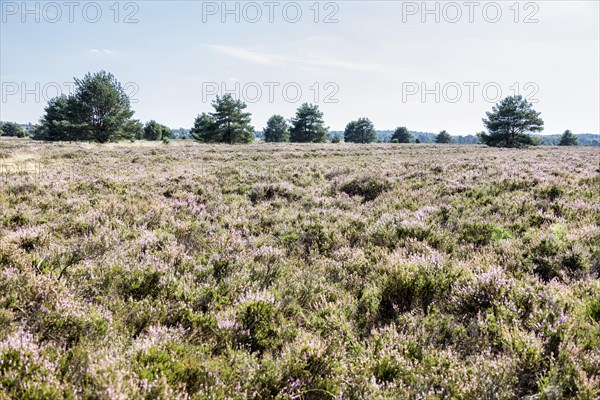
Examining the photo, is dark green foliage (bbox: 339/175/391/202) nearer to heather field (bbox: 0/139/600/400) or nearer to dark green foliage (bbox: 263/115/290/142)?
heather field (bbox: 0/139/600/400)

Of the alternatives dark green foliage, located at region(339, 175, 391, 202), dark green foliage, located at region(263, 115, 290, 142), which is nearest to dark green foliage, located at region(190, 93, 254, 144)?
dark green foliage, located at region(263, 115, 290, 142)

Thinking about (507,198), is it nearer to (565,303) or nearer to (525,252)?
(525,252)

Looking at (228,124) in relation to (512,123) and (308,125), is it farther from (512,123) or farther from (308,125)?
(512,123)

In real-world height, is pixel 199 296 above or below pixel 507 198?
below

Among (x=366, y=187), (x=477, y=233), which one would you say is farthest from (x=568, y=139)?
(x=477, y=233)

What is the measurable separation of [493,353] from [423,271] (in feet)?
5.10

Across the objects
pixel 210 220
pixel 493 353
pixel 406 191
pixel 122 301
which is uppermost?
pixel 406 191

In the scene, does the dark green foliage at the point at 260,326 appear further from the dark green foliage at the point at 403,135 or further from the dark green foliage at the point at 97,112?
the dark green foliage at the point at 403,135

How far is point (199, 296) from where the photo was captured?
12.9ft

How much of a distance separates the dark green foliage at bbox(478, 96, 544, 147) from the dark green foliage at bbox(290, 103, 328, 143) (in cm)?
3607

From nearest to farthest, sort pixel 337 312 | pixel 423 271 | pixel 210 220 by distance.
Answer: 1. pixel 337 312
2. pixel 423 271
3. pixel 210 220

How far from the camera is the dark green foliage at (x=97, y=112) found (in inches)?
1898

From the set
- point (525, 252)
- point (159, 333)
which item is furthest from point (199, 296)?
point (525, 252)

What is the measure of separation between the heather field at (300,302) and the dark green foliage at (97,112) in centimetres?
5006
